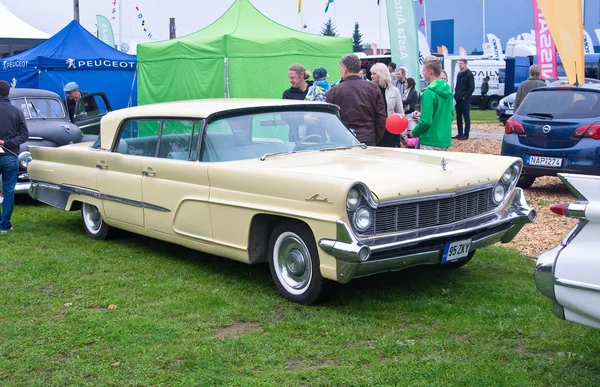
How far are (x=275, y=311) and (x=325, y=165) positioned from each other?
3.88 ft

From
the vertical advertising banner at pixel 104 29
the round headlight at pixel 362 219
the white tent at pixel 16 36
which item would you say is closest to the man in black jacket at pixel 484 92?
the vertical advertising banner at pixel 104 29

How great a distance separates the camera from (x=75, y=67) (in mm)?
17719

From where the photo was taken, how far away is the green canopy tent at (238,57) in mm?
15797

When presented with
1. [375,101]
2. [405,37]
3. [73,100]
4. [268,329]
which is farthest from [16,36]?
[268,329]

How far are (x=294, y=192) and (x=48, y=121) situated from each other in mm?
7312

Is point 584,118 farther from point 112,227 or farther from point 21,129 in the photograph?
point 21,129

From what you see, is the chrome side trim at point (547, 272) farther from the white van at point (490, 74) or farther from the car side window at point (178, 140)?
the white van at point (490, 74)

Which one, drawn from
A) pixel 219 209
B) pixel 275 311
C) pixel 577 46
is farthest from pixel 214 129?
pixel 577 46

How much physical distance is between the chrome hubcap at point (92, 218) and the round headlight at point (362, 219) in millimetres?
3786

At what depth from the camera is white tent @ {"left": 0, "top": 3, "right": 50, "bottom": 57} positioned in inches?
984

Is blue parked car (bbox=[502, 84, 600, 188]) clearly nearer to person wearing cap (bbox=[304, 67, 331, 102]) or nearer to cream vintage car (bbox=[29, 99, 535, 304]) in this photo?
person wearing cap (bbox=[304, 67, 331, 102])

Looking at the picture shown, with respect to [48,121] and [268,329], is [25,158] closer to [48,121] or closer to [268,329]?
[48,121]

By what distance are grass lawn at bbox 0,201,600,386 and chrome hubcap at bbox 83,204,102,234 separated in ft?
3.18

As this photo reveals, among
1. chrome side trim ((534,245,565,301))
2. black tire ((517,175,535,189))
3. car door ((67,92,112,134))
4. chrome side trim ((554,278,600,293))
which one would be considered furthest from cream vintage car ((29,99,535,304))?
car door ((67,92,112,134))
